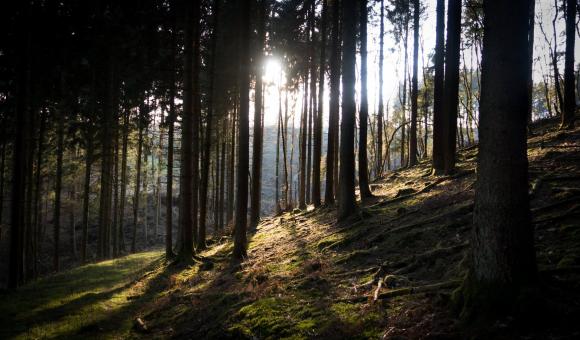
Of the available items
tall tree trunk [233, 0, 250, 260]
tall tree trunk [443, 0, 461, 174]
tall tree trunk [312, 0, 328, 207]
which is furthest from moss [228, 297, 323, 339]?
tall tree trunk [312, 0, 328, 207]

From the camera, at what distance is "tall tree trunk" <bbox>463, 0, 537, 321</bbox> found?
399 cm

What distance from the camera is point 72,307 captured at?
10.3 metres

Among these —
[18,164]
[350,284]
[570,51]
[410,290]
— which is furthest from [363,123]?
[18,164]

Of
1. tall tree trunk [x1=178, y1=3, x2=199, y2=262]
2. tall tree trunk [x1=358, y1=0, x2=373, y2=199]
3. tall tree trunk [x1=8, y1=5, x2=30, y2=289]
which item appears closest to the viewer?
tall tree trunk [x1=8, y1=5, x2=30, y2=289]

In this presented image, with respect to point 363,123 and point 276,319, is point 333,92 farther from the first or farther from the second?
point 276,319

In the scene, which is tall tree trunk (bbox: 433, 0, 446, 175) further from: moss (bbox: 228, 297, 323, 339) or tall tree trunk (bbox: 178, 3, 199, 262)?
moss (bbox: 228, 297, 323, 339)

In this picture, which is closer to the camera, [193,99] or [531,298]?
[531,298]

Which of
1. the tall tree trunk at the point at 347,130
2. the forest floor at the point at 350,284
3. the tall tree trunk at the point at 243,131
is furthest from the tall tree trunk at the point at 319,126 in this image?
the tall tree trunk at the point at 243,131

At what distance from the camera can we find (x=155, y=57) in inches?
720

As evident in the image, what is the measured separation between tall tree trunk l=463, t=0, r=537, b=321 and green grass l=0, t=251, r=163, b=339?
7.72m

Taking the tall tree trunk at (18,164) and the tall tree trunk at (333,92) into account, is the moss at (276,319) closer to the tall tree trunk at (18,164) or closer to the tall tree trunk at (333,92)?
the tall tree trunk at (333,92)

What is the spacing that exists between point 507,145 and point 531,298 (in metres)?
1.65

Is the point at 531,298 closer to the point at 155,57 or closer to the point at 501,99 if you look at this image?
the point at 501,99

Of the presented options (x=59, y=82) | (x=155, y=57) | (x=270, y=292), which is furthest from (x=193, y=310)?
(x=59, y=82)
